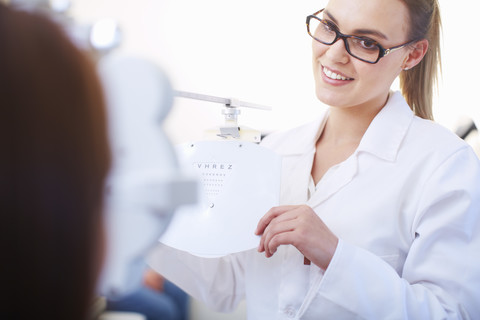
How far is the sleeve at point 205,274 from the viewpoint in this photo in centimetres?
103

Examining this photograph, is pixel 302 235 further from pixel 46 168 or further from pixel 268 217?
pixel 46 168

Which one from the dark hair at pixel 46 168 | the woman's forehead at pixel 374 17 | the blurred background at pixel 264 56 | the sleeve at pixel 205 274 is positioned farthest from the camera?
the blurred background at pixel 264 56

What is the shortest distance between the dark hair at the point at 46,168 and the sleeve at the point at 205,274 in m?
0.72

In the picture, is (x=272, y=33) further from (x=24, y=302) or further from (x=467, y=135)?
(x=24, y=302)

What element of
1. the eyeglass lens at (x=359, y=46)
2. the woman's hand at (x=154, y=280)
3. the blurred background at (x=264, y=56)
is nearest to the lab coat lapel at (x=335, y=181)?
the eyeglass lens at (x=359, y=46)

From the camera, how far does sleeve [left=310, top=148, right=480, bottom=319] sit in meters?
0.80

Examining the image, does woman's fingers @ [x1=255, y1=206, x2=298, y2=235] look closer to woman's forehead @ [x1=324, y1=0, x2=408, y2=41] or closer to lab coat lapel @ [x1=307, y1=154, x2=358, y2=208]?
lab coat lapel @ [x1=307, y1=154, x2=358, y2=208]

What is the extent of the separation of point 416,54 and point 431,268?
491 mm

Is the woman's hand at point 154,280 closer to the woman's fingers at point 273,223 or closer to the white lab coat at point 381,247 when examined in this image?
the white lab coat at point 381,247

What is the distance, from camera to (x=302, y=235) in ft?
2.61

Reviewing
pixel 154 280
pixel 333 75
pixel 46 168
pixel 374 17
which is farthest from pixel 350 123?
pixel 46 168

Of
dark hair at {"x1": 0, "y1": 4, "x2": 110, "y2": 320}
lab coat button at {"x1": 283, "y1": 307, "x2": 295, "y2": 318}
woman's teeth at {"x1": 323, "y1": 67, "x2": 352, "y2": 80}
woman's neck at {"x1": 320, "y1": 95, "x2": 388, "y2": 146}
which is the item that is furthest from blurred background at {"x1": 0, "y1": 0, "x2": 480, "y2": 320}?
dark hair at {"x1": 0, "y1": 4, "x2": 110, "y2": 320}

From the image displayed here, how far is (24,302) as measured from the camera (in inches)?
11.0

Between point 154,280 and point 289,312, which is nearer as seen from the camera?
point 289,312
